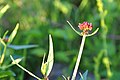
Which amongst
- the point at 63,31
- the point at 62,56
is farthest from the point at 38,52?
the point at 63,31

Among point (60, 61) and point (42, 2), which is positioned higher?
point (42, 2)

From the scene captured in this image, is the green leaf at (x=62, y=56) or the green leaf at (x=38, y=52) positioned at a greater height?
the green leaf at (x=38, y=52)

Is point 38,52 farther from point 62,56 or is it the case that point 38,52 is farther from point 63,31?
point 63,31

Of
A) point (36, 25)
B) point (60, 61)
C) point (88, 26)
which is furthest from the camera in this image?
point (36, 25)

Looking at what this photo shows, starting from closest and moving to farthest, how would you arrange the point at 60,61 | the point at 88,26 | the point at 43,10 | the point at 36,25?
the point at 88,26 → the point at 60,61 → the point at 36,25 → the point at 43,10

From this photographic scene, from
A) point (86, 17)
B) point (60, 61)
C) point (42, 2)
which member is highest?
point (42, 2)

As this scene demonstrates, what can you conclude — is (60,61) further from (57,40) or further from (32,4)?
(32,4)

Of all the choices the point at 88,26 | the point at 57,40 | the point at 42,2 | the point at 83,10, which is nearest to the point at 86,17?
the point at 83,10

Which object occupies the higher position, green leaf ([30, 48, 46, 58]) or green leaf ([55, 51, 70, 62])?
green leaf ([30, 48, 46, 58])
